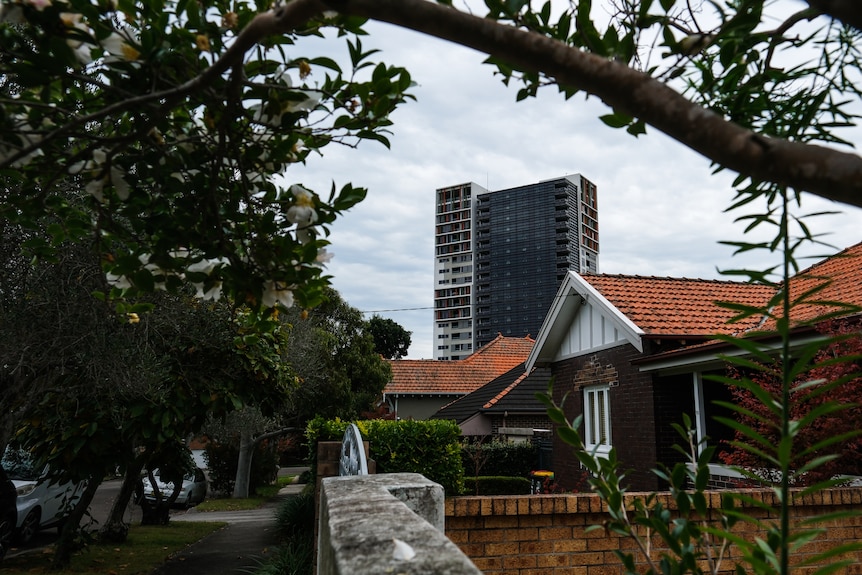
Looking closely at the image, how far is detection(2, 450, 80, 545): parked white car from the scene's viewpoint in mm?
12203

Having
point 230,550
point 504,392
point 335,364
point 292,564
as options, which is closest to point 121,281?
point 292,564

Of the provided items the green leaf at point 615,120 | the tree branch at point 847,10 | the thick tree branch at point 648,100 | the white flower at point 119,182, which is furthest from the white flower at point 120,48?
the tree branch at point 847,10

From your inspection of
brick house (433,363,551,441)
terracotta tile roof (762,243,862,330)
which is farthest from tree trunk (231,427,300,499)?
terracotta tile roof (762,243,862,330)

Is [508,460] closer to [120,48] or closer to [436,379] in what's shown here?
[436,379]

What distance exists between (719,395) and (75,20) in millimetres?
11852

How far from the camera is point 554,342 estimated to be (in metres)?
15.7

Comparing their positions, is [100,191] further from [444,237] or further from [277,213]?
[444,237]

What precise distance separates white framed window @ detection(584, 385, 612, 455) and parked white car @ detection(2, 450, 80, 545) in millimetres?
10305

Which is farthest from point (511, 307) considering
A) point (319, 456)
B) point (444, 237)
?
point (319, 456)

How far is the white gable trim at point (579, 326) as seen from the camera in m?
12.3

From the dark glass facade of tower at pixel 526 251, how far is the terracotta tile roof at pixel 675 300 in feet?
289

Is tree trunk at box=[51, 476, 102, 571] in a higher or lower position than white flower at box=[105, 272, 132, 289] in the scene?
lower

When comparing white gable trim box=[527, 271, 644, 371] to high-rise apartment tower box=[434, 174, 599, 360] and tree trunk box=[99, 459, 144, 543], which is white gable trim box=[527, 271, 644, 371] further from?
high-rise apartment tower box=[434, 174, 599, 360]

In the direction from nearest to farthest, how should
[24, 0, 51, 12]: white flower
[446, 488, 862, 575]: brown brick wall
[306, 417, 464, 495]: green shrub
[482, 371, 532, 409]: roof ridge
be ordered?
[24, 0, 51, 12]: white flower < [446, 488, 862, 575]: brown brick wall < [306, 417, 464, 495]: green shrub < [482, 371, 532, 409]: roof ridge
